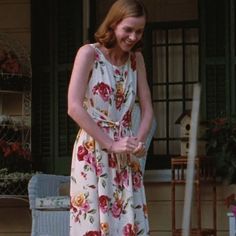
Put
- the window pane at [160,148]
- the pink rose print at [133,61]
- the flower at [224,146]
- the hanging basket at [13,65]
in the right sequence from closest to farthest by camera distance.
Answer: the pink rose print at [133,61]
the flower at [224,146]
the hanging basket at [13,65]
the window pane at [160,148]

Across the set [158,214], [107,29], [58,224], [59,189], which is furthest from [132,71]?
[158,214]

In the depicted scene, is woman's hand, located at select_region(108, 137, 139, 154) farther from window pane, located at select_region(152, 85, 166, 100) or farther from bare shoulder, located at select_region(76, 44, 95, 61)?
window pane, located at select_region(152, 85, 166, 100)

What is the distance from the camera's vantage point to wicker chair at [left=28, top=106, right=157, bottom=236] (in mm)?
4789

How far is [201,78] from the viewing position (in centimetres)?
606

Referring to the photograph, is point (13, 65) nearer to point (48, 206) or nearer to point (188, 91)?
point (188, 91)

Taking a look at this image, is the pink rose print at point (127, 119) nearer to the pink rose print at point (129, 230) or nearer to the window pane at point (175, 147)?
the pink rose print at point (129, 230)

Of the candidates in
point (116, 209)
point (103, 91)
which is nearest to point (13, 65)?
point (103, 91)

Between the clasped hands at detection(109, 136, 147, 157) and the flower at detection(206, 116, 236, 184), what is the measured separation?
2609mm

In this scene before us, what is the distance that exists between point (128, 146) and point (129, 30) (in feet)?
1.35

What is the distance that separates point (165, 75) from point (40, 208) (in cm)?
181

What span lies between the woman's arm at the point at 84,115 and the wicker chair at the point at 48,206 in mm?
1532

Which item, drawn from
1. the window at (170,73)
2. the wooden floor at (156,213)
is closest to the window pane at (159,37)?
the window at (170,73)

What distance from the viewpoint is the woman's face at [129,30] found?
3.02m

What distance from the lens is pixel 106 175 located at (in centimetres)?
308
